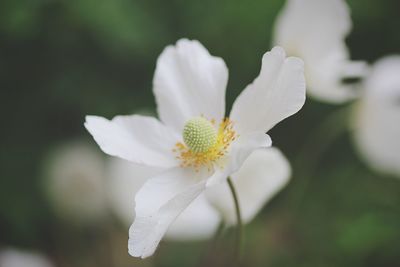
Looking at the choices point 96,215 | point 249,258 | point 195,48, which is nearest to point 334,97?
point 195,48

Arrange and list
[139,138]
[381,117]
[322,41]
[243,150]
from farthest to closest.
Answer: [381,117] → [322,41] → [139,138] → [243,150]

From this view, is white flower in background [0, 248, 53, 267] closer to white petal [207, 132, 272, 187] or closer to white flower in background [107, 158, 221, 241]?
white flower in background [107, 158, 221, 241]

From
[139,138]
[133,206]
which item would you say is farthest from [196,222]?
[139,138]

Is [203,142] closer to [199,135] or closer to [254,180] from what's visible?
[199,135]

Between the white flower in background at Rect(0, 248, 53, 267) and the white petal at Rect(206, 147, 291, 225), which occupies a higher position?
the white petal at Rect(206, 147, 291, 225)

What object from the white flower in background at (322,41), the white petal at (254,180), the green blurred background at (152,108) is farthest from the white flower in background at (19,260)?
the white flower in background at (322,41)

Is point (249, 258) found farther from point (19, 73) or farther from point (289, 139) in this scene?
point (19, 73)

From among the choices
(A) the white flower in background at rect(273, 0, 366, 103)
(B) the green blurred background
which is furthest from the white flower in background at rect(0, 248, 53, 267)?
(A) the white flower in background at rect(273, 0, 366, 103)
